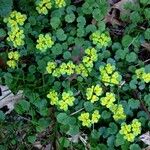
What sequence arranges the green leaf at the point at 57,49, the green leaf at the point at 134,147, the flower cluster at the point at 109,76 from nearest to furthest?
the green leaf at the point at 134,147
the flower cluster at the point at 109,76
the green leaf at the point at 57,49

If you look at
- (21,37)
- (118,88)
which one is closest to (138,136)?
(118,88)

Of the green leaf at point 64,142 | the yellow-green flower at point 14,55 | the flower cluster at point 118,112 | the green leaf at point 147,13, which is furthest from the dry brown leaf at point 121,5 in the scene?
the green leaf at point 64,142

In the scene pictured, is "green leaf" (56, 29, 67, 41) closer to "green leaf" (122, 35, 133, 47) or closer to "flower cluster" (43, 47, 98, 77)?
"flower cluster" (43, 47, 98, 77)

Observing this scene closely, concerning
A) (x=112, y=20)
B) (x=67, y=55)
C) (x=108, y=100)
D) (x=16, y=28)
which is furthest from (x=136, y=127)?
(x=16, y=28)

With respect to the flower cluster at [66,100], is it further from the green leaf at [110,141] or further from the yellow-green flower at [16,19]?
the yellow-green flower at [16,19]

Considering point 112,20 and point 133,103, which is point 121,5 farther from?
point 133,103

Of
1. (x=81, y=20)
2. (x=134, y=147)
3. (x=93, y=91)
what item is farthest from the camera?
(x=81, y=20)

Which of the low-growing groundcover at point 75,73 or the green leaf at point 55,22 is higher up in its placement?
the green leaf at point 55,22
